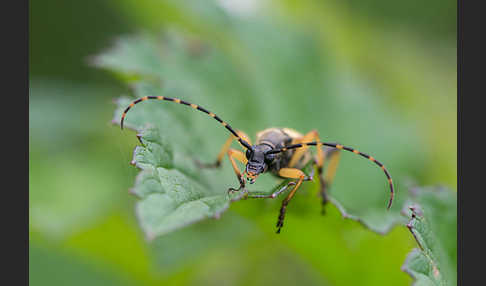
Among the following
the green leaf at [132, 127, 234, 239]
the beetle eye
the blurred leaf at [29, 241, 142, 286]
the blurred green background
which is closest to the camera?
the green leaf at [132, 127, 234, 239]

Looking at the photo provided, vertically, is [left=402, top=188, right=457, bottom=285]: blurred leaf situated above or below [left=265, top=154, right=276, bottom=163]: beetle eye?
below

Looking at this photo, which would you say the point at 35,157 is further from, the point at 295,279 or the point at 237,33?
the point at 295,279

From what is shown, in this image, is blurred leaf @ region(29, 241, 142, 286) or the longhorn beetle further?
blurred leaf @ region(29, 241, 142, 286)

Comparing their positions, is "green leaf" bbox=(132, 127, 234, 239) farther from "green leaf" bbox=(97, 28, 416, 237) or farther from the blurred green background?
the blurred green background

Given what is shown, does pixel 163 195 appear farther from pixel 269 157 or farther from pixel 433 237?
pixel 433 237

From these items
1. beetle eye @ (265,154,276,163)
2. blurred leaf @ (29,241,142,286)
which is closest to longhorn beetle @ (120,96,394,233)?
beetle eye @ (265,154,276,163)

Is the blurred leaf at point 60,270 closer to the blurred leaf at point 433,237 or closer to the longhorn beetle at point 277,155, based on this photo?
the longhorn beetle at point 277,155

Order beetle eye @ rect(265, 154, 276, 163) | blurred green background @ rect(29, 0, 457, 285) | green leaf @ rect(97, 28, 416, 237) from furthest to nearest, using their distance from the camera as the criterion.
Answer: blurred green background @ rect(29, 0, 457, 285) < beetle eye @ rect(265, 154, 276, 163) < green leaf @ rect(97, 28, 416, 237)
